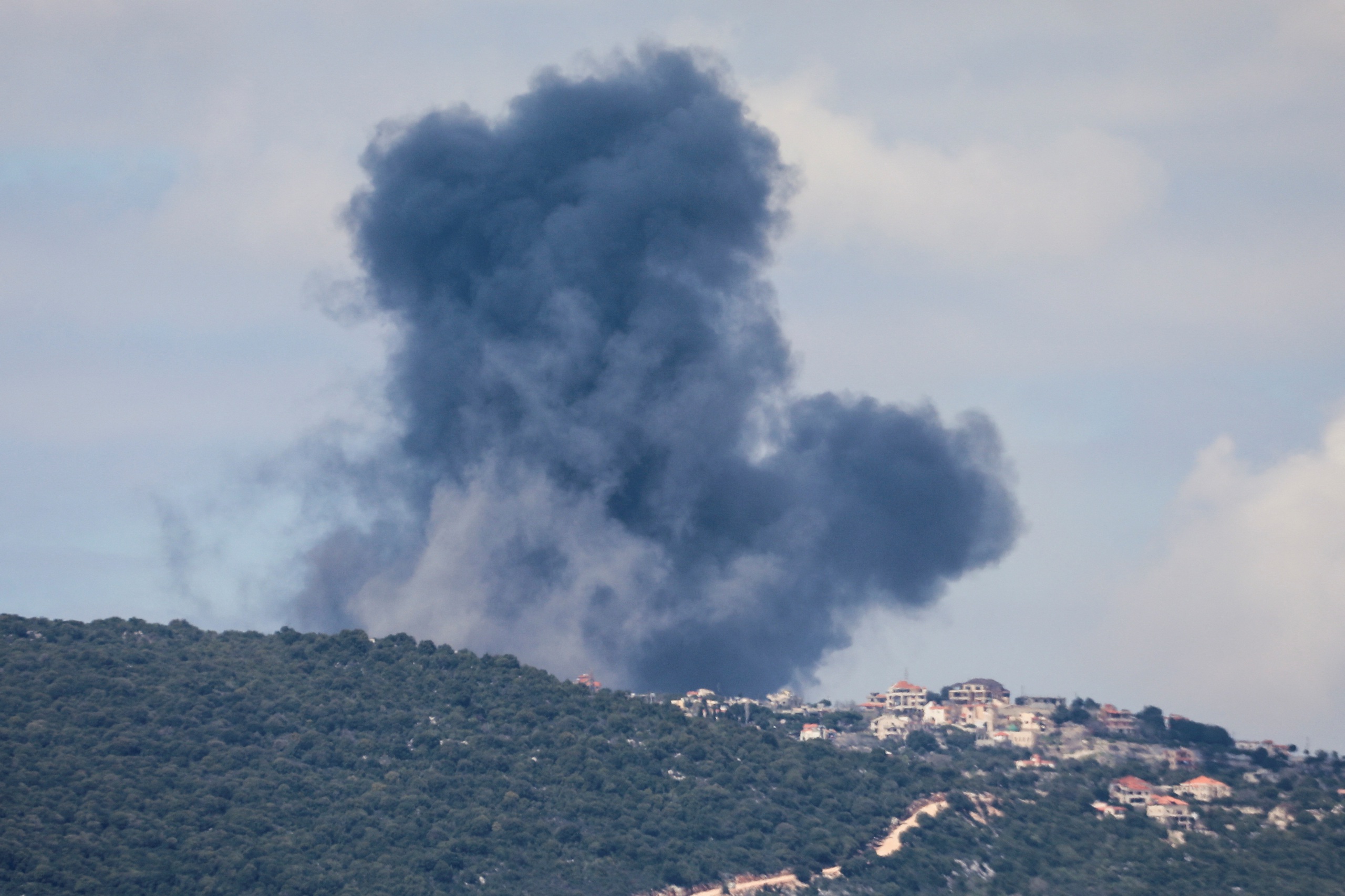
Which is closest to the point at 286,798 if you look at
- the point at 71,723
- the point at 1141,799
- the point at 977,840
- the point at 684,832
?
the point at 71,723

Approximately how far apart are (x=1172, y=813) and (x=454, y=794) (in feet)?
120

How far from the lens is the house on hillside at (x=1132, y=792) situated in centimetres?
9256

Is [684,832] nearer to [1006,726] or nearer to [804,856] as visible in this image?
[804,856]

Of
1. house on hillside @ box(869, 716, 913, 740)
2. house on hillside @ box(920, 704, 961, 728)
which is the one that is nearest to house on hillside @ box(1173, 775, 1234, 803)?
house on hillside @ box(869, 716, 913, 740)

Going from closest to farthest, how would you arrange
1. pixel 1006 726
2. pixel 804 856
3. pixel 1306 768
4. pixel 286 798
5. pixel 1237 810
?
pixel 286 798, pixel 804 856, pixel 1237 810, pixel 1306 768, pixel 1006 726

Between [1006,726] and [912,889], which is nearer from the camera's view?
[912,889]

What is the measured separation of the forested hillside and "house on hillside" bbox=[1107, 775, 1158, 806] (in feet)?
6.66

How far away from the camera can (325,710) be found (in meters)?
83.3

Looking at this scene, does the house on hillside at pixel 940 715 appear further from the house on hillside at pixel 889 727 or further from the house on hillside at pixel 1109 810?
the house on hillside at pixel 1109 810

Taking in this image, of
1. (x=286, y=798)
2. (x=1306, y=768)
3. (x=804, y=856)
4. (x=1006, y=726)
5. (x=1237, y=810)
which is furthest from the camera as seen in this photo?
(x=1006, y=726)

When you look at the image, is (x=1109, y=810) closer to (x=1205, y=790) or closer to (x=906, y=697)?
(x=1205, y=790)

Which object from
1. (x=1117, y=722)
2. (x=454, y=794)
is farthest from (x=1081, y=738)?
(x=454, y=794)

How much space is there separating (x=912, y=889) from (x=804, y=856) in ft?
16.1

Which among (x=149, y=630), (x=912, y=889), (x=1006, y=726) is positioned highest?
(x=1006, y=726)
